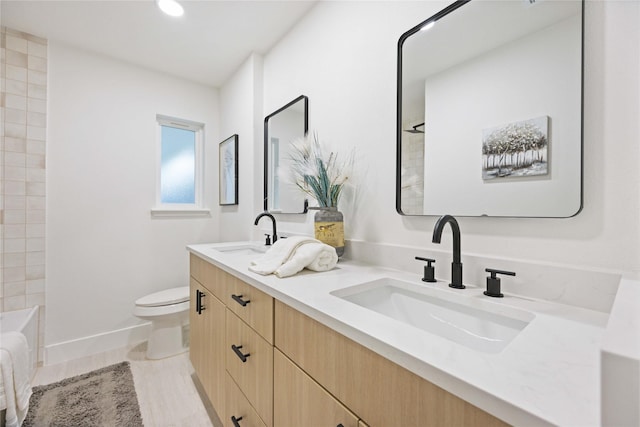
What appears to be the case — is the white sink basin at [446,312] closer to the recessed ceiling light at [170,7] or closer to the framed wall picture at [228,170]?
the framed wall picture at [228,170]

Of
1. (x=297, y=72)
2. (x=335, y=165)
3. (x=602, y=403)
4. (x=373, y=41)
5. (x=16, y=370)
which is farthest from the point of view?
(x=297, y=72)

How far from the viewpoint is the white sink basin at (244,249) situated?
178 centimetres

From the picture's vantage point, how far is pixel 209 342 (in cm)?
148

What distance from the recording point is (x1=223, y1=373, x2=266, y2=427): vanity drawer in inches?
39.0

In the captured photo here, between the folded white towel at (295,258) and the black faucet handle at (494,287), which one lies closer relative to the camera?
the black faucet handle at (494,287)

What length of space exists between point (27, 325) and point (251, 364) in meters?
1.81

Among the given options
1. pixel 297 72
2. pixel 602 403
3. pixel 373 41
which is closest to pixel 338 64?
pixel 373 41

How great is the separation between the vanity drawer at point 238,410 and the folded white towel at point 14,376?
0.82 meters

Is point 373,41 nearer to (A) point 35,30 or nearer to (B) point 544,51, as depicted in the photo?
(B) point 544,51

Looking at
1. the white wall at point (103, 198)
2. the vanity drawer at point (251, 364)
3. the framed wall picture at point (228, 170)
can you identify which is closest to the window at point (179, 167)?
the white wall at point (103, 198)

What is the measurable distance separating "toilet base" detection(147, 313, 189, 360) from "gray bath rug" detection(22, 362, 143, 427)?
21 centimetres

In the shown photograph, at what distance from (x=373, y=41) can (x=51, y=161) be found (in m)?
2.41

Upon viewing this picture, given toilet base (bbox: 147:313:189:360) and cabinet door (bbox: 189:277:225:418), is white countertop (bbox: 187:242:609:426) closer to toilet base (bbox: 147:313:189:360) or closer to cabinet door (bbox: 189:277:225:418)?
cabinet door (bbox: 189:277:225:418)

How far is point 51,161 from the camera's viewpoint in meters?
2.05
